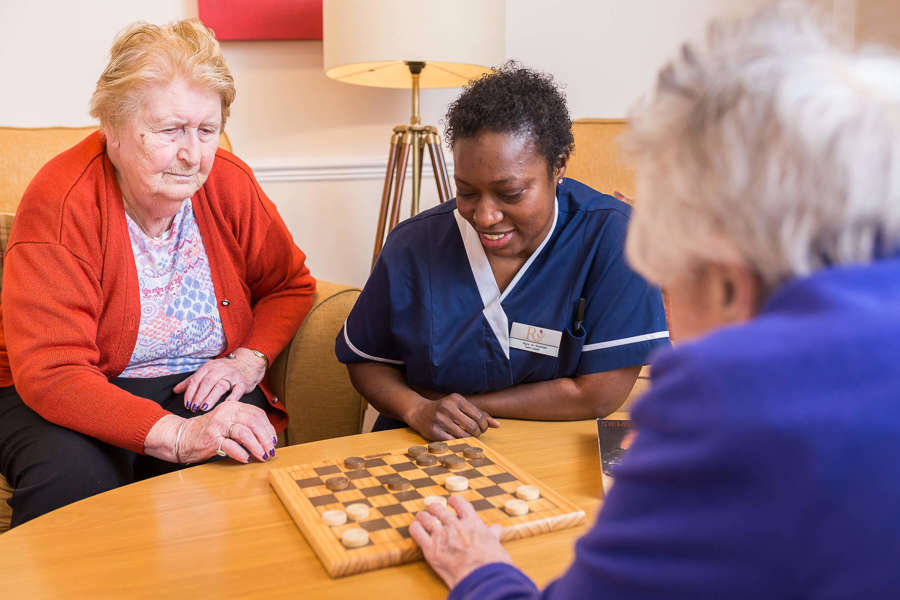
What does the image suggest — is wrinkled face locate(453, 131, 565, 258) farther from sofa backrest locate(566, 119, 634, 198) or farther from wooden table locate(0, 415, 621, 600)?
sofa backrest locate(566, 119, 634, 198)

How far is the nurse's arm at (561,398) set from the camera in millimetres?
1518

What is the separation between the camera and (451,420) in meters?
1.39

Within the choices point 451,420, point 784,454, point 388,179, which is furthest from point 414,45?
point 784,454

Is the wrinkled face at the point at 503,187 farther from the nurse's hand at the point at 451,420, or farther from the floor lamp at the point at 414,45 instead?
the floor lamp at the point at 414,45

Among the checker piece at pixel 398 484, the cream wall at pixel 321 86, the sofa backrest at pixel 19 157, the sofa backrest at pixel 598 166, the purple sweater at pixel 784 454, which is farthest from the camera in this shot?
the cream wall at pixel 321 86

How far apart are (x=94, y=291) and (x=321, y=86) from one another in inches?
57.7

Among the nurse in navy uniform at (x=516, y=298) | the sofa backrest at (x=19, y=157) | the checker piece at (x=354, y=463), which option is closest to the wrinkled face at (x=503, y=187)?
the nurse in navy uniform at (x=516, y=298)

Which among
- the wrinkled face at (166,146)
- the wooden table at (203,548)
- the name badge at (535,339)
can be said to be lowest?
the wooden table at (203,548)

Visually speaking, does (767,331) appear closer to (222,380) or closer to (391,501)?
(391,501)

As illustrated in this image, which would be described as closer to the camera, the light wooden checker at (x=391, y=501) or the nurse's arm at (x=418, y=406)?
the light wooden checker at (x=391, y=501)

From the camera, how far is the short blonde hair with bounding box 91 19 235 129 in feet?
5.08

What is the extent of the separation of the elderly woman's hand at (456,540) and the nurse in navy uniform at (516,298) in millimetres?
A: 458

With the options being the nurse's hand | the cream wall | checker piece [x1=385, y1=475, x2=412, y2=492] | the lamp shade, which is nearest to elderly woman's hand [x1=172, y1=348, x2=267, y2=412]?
the nurse's hand

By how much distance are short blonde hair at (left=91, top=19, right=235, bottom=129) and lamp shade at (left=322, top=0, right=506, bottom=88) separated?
0.74 metres
